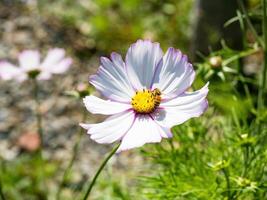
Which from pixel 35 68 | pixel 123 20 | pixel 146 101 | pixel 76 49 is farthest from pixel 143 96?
pixel 123 20

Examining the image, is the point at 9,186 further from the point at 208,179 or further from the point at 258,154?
the point at 258,154

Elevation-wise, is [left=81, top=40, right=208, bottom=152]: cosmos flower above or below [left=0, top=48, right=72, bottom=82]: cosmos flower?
below

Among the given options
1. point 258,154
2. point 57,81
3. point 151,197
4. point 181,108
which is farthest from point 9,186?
point 181,108

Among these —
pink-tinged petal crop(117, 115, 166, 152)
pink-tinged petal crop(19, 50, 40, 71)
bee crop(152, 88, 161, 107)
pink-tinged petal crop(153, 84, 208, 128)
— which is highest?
pink-tinged petal crop(19, 50, 40, 71)

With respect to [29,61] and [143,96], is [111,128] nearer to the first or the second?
[143,96]

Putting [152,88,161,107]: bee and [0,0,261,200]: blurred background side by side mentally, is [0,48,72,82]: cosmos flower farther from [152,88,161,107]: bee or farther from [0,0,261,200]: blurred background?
[152,88,161,107]: bee

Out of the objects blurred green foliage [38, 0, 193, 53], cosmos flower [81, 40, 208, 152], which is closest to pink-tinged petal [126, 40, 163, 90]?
cosmos flower [81, 40, 208, 152]

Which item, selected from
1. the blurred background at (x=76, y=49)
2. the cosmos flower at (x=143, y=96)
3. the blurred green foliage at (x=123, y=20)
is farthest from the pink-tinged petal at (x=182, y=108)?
the blurred green foliage at (x=123, y=20)
